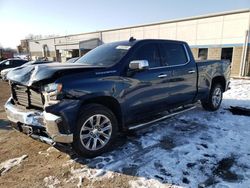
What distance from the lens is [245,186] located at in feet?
9.54

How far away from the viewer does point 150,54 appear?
4.61m

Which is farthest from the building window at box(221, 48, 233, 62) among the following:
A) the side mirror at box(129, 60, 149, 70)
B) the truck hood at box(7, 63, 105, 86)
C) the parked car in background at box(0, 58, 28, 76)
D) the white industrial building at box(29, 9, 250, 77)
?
the parked car in background at box(0, 58, 28, 76)

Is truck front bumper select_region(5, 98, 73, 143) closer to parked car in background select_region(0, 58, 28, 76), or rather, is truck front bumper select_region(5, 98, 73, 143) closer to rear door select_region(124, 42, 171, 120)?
rear door select_region(124, 42, 171, 120)

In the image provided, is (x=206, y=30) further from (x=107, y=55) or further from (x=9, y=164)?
(x=9, y=164)

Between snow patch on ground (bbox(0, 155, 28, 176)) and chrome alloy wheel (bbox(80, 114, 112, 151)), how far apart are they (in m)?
1.15

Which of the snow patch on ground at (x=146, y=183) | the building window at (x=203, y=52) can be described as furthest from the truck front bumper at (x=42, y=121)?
the building window at (x=203, y=52)

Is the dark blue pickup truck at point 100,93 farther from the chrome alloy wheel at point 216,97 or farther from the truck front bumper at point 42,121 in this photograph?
the chrome alloy wheel at point 216,97

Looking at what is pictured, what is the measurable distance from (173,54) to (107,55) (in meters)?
1.63

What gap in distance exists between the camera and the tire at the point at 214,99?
6.39 m

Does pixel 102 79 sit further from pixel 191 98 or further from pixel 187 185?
pixel 191 98

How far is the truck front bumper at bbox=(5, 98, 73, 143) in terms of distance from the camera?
3209 millimetres

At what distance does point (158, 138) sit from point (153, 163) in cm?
103

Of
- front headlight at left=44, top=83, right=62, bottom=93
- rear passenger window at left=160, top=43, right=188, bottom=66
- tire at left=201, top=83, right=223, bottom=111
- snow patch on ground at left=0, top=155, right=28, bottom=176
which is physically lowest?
snow patch on ground at left=0, top=155, right=28, bottom=176

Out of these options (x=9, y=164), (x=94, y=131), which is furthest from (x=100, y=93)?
(x=9, y=164)
